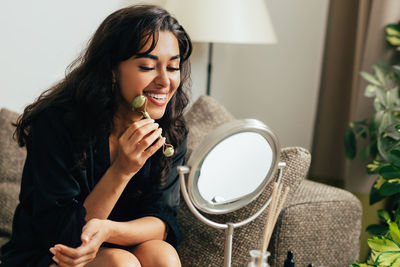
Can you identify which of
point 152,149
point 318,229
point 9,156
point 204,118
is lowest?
point 318,229

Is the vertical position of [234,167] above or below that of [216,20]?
below

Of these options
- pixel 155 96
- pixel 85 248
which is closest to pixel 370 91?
pixel 155 96

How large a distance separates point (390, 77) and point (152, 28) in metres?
1.23

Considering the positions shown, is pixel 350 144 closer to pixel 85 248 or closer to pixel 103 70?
pixel 103 70

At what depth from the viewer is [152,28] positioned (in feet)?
3.76

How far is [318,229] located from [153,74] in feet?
2.32

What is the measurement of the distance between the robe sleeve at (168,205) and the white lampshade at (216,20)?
2.62 feet

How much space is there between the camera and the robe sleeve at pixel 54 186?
1163 mm


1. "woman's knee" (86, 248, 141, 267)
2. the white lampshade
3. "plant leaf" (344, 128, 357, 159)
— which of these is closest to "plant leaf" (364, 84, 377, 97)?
"plant leaf" (344, 128, 357, 159)

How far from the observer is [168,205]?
1.36m

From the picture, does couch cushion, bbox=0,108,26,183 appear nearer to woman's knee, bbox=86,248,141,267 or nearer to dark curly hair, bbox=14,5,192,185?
dark curly hair, bbox=14,5,192,185

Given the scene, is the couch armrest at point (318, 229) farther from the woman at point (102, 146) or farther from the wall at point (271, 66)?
the wall at point (271, 66)

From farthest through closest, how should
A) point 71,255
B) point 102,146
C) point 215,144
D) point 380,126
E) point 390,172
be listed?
1. point 380,126
2. point 390,172
3. point 102,146
4. point 71,255
5. point 215,144

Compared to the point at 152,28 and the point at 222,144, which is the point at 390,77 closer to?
the point at 152,28
